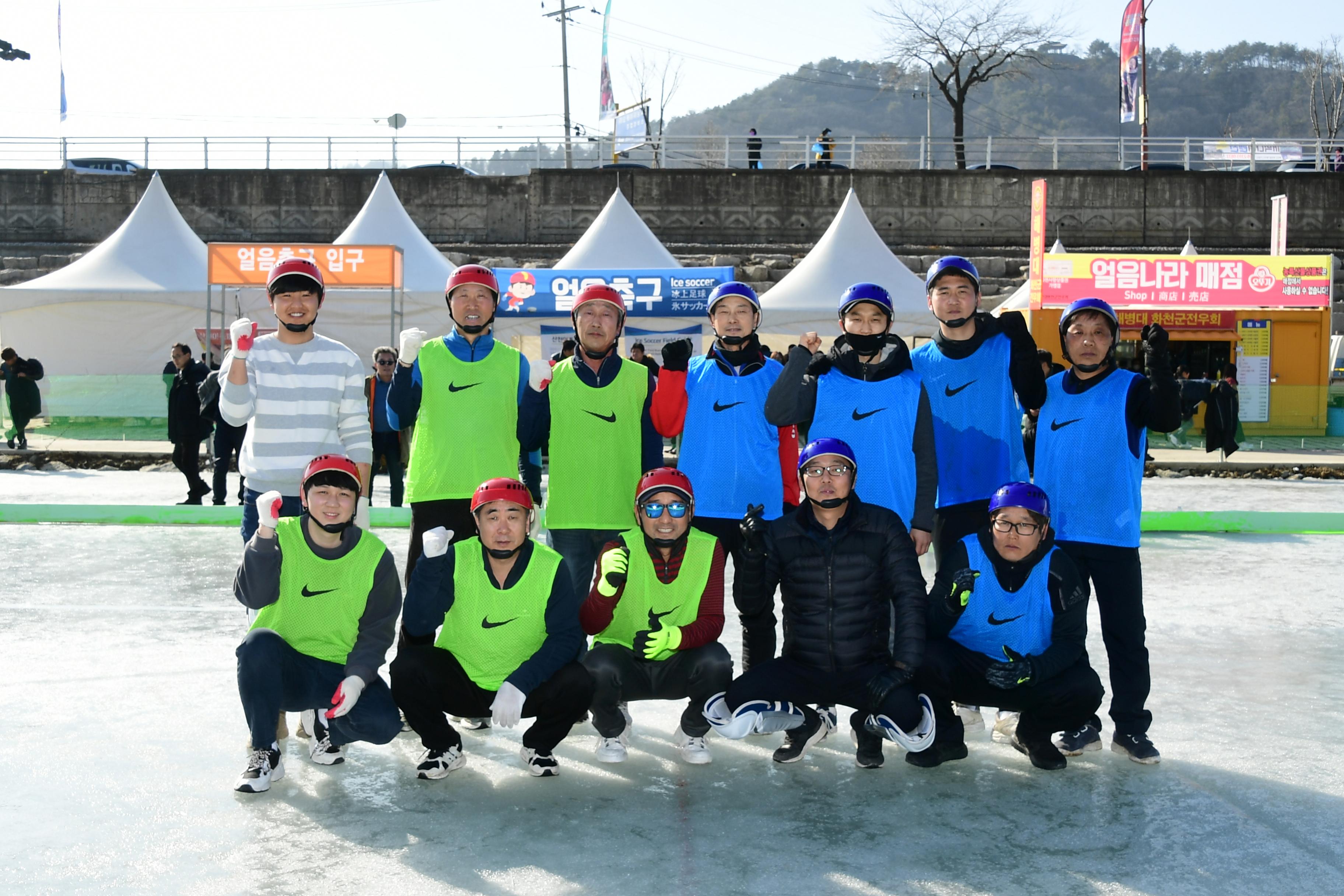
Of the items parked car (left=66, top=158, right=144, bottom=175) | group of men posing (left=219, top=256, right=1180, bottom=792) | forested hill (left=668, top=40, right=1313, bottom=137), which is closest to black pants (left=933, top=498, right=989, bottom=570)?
group of men posing (left=219, top=256, right=1180, bottom=792)

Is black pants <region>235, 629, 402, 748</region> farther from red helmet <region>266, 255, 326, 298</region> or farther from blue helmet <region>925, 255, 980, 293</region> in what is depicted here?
blue helmet <region>925, 255, 980, 293</region>

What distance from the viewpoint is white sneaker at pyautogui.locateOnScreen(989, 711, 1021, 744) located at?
169 inches

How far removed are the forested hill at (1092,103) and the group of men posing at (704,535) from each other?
9987cm

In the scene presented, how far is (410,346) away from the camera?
176 inches

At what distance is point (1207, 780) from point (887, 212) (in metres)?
24.5

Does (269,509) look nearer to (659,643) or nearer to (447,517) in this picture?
(447,517)

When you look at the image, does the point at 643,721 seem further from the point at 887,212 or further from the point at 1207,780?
the point at 887,212

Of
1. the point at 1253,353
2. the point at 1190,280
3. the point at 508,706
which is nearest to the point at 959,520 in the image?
the point at 508,706

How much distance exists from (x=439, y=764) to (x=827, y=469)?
1555mm

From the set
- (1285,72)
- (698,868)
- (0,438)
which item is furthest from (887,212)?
(1285,72)

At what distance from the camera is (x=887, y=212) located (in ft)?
89.7

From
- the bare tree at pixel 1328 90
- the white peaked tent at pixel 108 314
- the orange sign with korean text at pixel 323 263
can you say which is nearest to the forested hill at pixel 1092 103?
the bare tree at pixel 1328 90

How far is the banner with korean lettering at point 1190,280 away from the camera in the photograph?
18.1m

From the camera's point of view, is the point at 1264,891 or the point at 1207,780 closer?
the point at 1264,891
